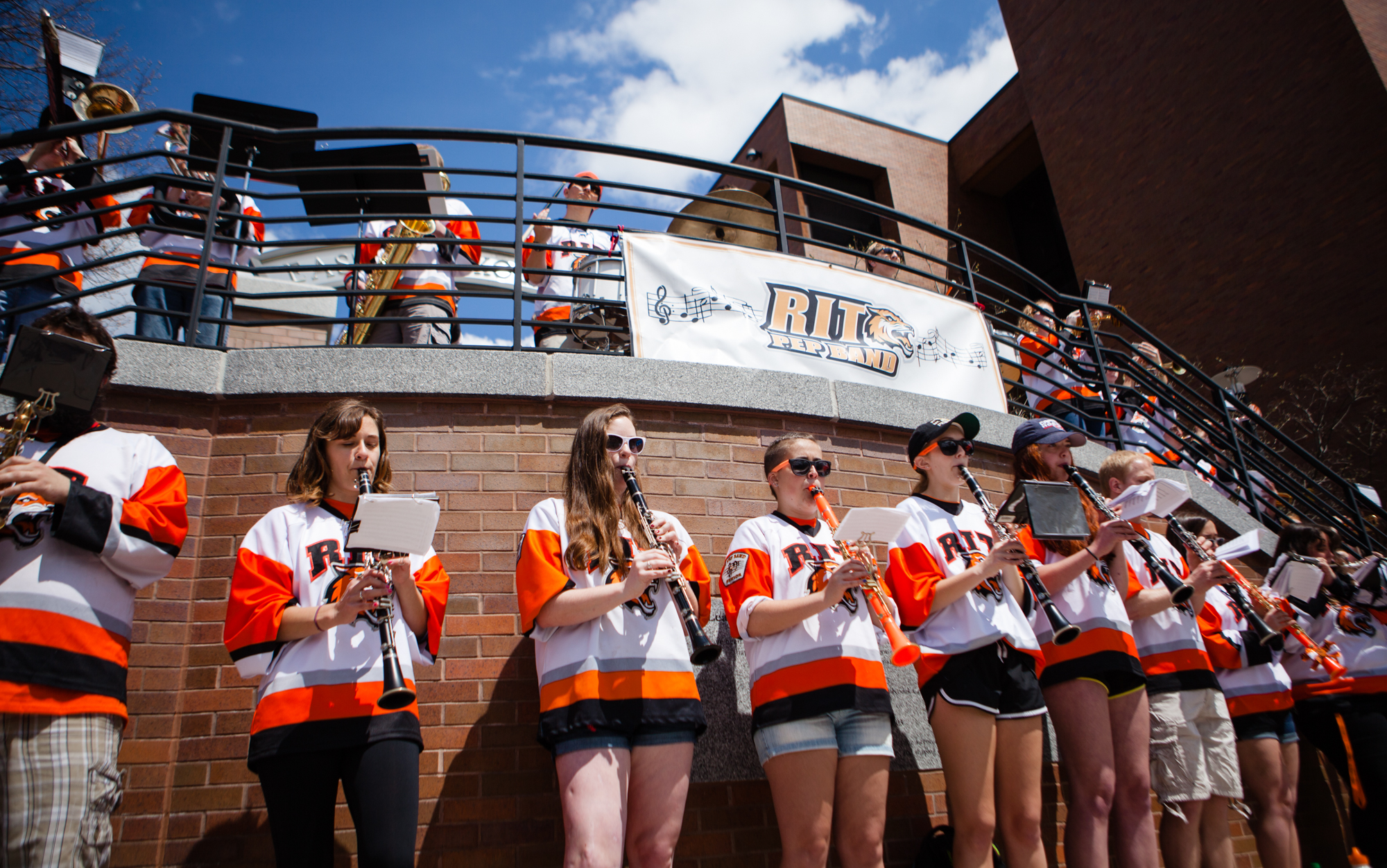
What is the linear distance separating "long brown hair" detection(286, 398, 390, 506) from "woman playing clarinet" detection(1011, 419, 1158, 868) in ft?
10.4

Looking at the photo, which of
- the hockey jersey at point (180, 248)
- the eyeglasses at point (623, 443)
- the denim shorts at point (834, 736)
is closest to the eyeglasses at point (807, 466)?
the eyeglasses at point (623, 443)

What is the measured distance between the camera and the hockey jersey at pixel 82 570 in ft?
8.45

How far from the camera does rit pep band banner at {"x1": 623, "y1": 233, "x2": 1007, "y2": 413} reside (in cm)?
532

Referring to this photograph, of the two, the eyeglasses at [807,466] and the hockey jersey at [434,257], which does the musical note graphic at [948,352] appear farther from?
the hockey jersey at [434,257]

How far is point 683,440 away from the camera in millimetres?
4875

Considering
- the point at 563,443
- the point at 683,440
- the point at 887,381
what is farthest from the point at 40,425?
the point at 887,381

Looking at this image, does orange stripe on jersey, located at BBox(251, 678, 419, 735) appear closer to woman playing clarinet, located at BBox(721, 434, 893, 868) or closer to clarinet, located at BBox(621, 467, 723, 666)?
clarinet, located at BBox(621, 467, 723, 666)

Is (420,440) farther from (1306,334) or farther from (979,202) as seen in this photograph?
(979,202)

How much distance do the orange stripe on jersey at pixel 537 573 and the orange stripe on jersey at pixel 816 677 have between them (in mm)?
1012

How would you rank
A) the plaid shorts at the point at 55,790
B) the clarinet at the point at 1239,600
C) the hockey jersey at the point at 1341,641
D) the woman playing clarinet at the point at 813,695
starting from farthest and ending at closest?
the hockey jersey at the point at 1341,641, the clarinet at the point at 1239,600, the woman playing clarinet at the point at 813,695, the plaid shorts at the point at 55,790

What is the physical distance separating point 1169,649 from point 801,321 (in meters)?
3.03

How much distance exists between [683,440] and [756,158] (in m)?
16.9

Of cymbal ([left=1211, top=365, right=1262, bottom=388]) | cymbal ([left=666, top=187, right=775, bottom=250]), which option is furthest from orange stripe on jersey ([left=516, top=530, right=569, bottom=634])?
cymbal ([left=1211, top=365, right=1262, bottom=388])

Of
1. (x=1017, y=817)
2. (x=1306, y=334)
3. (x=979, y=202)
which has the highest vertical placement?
(x=979, y=202)
